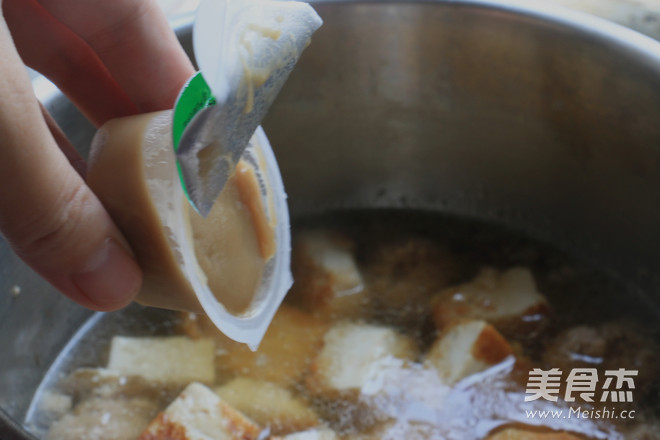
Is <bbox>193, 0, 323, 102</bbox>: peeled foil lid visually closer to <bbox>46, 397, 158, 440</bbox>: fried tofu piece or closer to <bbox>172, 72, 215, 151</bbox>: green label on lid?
<bbox>172, 72, 215, 151</bbox>: green label on lid

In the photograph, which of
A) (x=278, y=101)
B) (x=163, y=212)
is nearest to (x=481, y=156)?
(x=278, y=101)

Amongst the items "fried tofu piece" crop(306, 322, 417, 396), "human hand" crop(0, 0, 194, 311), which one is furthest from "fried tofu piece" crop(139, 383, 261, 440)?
"human hand" crop(0, 0, 194, 311)

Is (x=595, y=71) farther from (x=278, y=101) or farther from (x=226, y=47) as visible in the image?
(x=226, y=47)

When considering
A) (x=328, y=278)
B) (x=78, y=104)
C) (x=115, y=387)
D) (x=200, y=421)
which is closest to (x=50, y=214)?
(x=78, y=104)

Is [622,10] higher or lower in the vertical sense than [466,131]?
higher

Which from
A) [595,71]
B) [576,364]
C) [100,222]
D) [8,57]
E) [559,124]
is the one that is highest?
[8,57]

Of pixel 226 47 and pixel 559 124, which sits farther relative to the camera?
pixel 559 124

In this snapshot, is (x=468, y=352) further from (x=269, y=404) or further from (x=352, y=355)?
(x=269, y=404)

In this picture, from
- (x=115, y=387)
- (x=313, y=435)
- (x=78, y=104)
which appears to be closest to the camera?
(x=78, y=104)
